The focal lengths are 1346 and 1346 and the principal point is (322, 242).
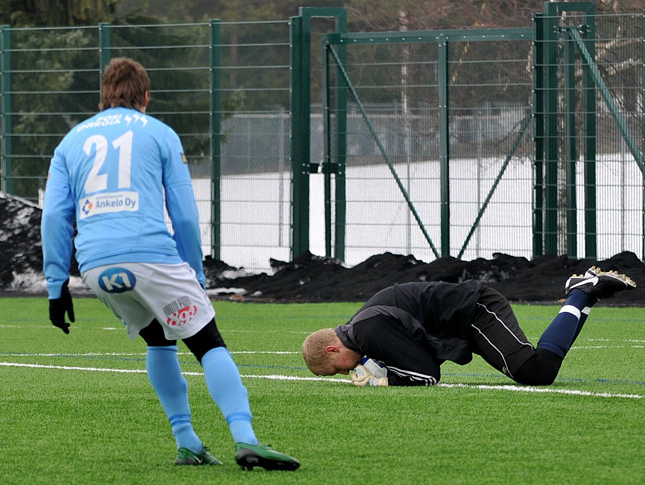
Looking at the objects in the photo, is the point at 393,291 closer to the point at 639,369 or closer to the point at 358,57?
the point at 639,369

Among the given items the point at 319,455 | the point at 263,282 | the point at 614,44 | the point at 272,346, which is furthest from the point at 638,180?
the point at 319,455

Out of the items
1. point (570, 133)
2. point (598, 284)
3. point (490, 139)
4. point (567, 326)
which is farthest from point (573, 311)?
point (490, 139)

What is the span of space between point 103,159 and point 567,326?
11.4ft

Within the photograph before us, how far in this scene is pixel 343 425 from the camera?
6480mm

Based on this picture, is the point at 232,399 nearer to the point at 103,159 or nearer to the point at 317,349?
the point at 103,159

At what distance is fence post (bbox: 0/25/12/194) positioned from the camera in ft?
61.3

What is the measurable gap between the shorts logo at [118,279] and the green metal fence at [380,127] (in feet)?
35.7

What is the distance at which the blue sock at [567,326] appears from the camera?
7.75 m

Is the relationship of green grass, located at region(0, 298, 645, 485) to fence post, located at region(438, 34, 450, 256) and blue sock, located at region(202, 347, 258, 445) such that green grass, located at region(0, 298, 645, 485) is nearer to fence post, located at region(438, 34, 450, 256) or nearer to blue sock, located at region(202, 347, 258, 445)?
blue sock, located at region(202, 347, 258, 445)

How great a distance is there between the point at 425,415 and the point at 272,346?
13.8 feet

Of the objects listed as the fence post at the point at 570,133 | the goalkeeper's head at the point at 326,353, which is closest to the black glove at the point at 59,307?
the goalkeeper's head at the point at 326,353

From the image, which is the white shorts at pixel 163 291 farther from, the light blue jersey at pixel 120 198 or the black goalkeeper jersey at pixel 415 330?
the black goalkeeper jersey at pixel 415 330

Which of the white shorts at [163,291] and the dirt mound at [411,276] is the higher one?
the white shorts at [163,291]

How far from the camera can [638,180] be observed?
1536 cm
